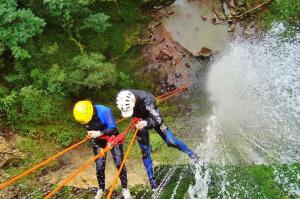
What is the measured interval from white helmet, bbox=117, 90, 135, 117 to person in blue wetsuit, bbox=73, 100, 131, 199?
398mm

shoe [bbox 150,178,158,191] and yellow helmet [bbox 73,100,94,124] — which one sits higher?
yellow helmet [bbox 73,100,94,124]

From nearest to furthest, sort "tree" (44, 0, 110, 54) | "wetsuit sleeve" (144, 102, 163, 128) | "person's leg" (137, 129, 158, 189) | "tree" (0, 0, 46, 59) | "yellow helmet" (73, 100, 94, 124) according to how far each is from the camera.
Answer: "yellow helmet" (73, 100, 94, 124)
"wetsuit sleeve" (144, 102, 163, 128)
"person's leg" (137, 129, 158, 189)
"tree" (0, 0, 46, 59)
"tree" (44, 0, 110, 54)

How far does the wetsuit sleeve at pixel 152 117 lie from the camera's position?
25.8ft

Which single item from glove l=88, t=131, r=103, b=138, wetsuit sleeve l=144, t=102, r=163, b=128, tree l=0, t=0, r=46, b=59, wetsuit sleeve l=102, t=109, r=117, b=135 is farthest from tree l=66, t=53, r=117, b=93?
glove l=88, t=131, r=103, b=138

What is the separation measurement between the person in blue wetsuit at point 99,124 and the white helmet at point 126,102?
0.40 metres

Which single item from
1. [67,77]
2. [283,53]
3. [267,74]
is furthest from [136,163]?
[283,53]

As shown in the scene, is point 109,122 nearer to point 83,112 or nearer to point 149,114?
point 83,112

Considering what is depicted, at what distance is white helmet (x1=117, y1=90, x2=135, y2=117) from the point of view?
24.7 feet

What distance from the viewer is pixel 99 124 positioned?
25.5 ft

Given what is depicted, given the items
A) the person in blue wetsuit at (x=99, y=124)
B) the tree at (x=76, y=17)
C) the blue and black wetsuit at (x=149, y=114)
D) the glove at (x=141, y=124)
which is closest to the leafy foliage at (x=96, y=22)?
the tree at (x=76, y=17)

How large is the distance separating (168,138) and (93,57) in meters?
3.48

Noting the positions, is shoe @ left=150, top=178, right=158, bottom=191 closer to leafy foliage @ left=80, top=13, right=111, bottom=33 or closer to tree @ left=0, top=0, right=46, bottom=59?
tree @ left=0, top=0, right=46, bottom=59

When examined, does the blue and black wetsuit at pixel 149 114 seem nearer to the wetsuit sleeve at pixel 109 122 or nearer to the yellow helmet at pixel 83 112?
the wetsuit sleeve at pixel 109 122

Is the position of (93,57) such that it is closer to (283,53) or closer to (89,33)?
(89,33)
